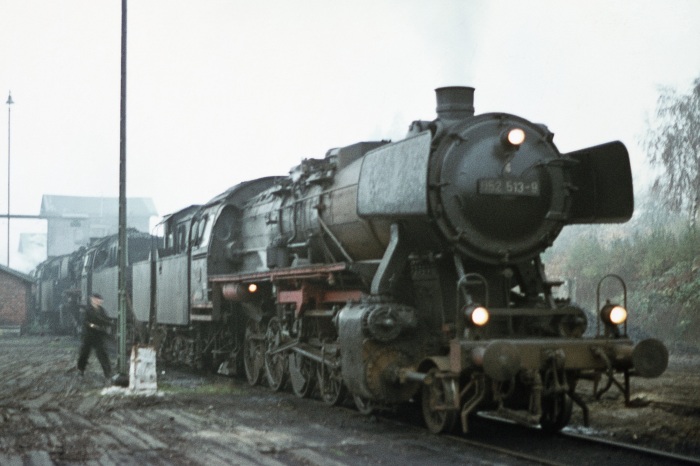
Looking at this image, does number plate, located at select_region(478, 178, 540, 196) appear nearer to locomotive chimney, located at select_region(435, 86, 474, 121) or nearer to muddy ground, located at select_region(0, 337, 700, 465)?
locomotive chimney, located at select_region(435, 86, 474, 121)

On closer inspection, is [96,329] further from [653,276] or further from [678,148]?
[678,148]

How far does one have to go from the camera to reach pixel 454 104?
370 inches

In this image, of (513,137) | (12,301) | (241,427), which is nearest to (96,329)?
(241,427)

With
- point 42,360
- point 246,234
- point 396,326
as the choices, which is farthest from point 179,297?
point 396,326

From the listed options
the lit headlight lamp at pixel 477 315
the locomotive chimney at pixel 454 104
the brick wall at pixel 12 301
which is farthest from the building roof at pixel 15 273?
the lit headlight lamp at pixel 477 315

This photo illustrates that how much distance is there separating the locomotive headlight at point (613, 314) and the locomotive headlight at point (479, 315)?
1.26 m

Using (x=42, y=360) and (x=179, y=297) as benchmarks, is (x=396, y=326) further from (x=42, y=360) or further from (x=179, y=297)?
(x=42, y=360)

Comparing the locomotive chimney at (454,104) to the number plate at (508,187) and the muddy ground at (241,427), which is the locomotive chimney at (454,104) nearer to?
the number plate at (508,187)

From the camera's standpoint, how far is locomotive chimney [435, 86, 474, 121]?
938cm

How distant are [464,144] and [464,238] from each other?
938 mm

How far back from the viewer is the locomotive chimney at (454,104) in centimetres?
938

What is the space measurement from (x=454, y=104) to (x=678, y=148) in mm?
15201

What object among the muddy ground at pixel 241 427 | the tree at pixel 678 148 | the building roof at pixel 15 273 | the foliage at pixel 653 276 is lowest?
the muddy ground at pixel 241 427

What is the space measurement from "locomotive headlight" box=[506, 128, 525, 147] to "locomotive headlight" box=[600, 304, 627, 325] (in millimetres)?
1813
